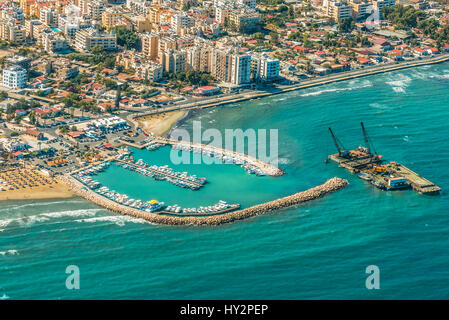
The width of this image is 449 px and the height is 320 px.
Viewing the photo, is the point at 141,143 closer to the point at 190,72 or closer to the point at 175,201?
the point at 175,201

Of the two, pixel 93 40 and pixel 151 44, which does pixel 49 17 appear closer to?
pixel 93 40

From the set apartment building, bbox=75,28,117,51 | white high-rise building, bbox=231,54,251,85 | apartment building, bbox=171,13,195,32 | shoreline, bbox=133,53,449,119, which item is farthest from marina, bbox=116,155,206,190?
apartment building, bbox=171,13,195,32

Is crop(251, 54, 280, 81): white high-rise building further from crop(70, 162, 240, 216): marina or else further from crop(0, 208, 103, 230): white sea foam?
crop(0, 208, 103, 230): white sea foam

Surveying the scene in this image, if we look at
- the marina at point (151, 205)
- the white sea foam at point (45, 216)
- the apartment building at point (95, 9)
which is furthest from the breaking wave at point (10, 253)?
the apartment building at point (95, 9)

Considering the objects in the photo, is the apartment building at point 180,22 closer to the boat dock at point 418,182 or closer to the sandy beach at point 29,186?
the sandy beach at point 29,186

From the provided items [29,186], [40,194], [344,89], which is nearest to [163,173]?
[40,194]

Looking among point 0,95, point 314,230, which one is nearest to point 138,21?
point 0,95
